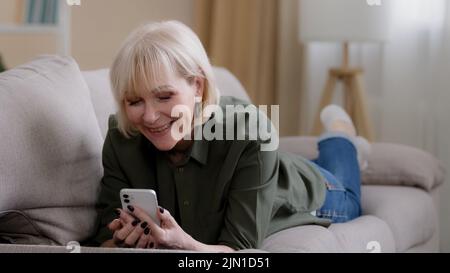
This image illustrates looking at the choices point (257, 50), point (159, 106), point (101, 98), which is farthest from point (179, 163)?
point (257, 50)

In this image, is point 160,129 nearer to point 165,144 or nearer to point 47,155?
point 165,144

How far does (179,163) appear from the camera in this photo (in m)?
1.62

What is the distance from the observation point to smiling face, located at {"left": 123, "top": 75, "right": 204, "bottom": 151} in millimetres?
1508

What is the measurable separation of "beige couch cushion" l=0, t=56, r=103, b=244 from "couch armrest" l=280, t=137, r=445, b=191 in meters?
1.00

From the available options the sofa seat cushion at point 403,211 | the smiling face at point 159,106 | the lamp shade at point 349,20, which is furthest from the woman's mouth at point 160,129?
the lamp shade at point 349,20

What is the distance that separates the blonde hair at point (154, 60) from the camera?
1500mm

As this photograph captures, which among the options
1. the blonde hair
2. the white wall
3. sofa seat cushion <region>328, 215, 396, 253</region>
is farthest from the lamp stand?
the blonde hair

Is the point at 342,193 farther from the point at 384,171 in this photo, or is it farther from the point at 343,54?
the point at 343,54

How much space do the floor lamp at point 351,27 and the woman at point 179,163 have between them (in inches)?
59.7

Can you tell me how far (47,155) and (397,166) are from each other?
1266 mm

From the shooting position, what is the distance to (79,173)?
1631 mm

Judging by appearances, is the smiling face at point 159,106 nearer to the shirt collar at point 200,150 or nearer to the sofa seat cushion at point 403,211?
the shirt collar at point 200,150

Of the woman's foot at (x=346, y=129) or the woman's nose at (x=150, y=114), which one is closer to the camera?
the woman's nose at (x=150, y=114)
